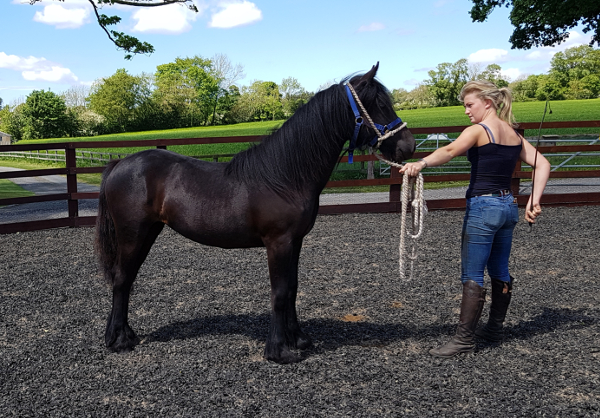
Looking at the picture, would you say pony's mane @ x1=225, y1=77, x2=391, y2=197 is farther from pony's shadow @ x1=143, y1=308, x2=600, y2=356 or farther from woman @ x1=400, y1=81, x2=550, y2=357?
pony's shadow @ x1=143, y1=308, x2=600, y2=356

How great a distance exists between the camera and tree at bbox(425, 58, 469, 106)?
62.5m

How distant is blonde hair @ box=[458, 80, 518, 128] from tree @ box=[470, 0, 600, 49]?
1478 cm

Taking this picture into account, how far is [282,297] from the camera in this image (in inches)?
123

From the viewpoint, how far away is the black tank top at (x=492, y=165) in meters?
3.06

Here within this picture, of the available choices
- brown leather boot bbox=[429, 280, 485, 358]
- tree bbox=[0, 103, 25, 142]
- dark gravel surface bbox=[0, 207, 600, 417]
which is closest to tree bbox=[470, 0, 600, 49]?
dark gravel surface bbox=[0, 207, 600, 417]

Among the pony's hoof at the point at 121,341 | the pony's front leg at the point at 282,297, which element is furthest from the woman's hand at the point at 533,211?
the pony's hoof at the point at 121,341

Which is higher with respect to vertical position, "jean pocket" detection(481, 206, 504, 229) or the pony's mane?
the pony's mane

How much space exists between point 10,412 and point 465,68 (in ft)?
241

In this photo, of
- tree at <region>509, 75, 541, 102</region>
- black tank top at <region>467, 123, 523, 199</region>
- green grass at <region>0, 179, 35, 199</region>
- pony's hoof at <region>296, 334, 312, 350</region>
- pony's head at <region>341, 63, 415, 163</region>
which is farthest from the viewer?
tree at <region>509, 75, 541, 102</region>

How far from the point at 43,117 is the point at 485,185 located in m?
70.0

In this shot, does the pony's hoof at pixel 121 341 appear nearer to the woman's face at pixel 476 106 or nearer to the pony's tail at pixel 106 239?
the pony's tail at pixel 106 239

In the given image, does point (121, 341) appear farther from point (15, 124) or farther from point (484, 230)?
point (15, 124)

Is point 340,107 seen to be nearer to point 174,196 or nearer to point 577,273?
point 174,196

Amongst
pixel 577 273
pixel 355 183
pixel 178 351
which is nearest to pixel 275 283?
pixel 178 351
